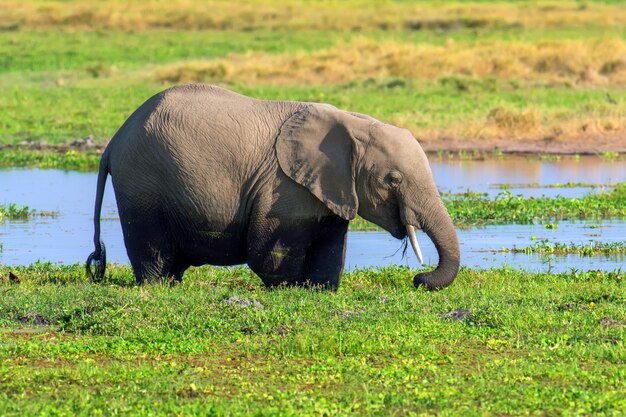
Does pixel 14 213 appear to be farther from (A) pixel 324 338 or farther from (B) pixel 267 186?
(A) pixel 324 338

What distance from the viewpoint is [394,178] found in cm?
1005

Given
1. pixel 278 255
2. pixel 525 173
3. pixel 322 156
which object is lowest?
pixel 525 173

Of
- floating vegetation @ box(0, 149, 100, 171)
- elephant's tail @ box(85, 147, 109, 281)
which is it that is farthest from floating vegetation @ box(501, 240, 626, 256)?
floating vegetation @ box(0, 149, 100, 171)

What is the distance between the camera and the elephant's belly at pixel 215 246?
10.4m

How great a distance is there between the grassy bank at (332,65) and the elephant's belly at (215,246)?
13521 millimetres

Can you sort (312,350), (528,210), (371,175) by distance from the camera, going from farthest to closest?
(528,210), (371,175), (312,350)

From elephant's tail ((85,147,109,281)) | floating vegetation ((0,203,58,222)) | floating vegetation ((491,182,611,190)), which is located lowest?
floating vegetation ((0,203,58,222))

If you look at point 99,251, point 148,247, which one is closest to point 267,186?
point 148,247

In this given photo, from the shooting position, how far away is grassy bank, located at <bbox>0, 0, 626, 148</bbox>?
2528cm

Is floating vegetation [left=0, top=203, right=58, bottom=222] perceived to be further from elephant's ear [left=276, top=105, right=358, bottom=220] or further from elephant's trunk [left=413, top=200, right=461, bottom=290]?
elephant's trunk [left=413, top=200, right=461, bottom=290]

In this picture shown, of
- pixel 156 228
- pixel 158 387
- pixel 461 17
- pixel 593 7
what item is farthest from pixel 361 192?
pixel 593 7

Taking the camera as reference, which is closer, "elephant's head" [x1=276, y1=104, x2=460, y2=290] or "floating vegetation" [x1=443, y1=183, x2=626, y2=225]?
"elephant's head" [x1=276, y1=104, x2=460, y2=290]

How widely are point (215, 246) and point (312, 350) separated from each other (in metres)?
2.69

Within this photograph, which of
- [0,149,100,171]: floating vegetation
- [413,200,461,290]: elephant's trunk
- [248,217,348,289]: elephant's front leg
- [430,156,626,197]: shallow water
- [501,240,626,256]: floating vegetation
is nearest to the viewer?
[413,200,461,290]: elephant's trunk
